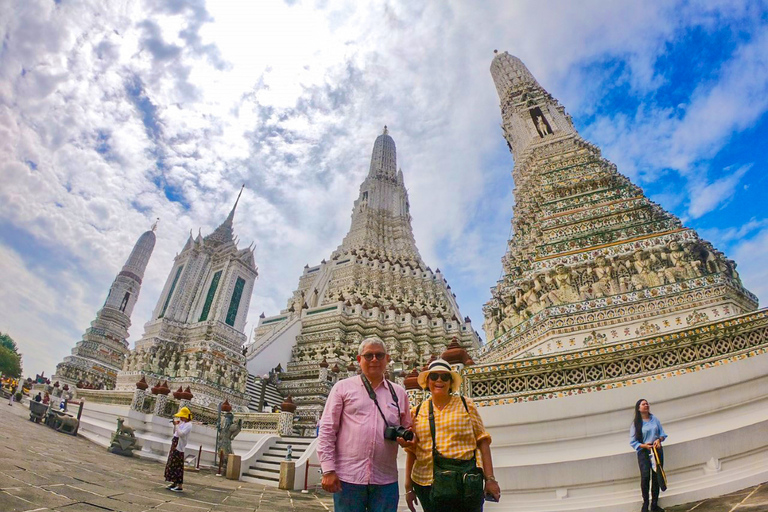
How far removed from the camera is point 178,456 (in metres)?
5.47

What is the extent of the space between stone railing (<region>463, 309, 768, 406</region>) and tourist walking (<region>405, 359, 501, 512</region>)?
3.11m

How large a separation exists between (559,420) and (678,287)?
18.5 ft

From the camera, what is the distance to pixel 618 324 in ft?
28.1

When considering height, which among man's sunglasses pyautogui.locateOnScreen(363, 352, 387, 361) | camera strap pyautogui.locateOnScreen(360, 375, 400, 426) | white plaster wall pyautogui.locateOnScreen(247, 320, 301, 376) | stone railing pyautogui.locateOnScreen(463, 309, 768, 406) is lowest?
camera strap pyautogui.locateOnScreen(360, 375, 400, 426)

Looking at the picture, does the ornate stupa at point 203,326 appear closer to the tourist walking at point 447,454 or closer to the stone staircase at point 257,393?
the stone staircase at point 257,393

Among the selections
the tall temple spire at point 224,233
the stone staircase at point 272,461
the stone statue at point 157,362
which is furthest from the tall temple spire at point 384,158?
the stone staircase at point 272,461

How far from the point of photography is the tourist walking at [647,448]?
150 inches

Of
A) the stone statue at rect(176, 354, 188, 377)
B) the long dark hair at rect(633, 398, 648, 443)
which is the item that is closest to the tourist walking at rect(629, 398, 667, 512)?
the long dark hair at rect(633, 398, 648, 443)

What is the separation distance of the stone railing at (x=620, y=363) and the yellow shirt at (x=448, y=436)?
3153mm

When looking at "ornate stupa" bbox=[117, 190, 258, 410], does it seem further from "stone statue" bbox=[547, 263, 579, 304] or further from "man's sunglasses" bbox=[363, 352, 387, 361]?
"man's sunglasses" bbox=[363, 352, 387, 361]

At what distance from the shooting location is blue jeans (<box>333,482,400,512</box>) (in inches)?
87.8

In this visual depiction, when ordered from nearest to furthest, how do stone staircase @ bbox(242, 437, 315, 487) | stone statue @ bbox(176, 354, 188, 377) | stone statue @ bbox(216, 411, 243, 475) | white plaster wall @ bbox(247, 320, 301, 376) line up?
1. stone staircase @ bbox(242, 437, 315, 487)
2. stone statue @ bbox(216, 411, 243, 475)
3. stone statue @ bbox(176, 354, 188, 377)
4. white plaster wall @ bbox(247, 320, 301, 376)

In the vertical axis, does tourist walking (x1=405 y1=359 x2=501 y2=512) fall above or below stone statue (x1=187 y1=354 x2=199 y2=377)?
below

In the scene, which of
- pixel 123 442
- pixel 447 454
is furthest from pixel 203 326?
pixel 447 454
